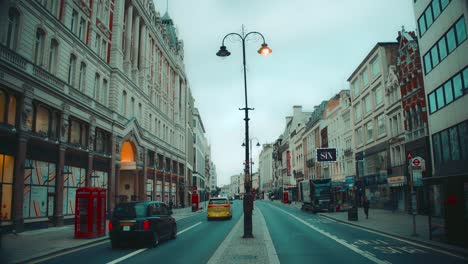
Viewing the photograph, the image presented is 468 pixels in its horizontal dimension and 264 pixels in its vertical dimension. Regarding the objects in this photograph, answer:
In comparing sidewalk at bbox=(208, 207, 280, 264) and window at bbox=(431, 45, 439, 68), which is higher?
window at bbox=(431, 45, 439, 68)

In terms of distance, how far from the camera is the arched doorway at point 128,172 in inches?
1559

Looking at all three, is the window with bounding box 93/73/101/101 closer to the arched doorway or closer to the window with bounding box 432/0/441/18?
the arched doorway

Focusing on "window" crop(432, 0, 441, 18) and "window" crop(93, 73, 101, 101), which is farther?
"window" crop(93, 73, 101, 101)

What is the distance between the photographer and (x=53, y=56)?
82.3 ft

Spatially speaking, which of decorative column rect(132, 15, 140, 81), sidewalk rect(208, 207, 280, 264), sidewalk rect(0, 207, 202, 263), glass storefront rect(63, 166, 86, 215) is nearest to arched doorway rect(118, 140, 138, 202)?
decorative column rect(132, 15, 140, 81)

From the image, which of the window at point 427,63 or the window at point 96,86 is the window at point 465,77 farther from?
the window at point 96,86

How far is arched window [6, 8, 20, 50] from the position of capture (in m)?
20.2

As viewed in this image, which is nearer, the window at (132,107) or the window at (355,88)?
the window at (132,107)

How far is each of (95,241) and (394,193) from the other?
31898mm

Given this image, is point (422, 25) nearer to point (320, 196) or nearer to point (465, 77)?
point (465, 77)

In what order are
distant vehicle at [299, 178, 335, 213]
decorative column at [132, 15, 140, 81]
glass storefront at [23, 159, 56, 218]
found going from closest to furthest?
glass storefront at [23, 159, 56, 218], distant vehicle at [299, 178, 335, 213], decorative column at [132, 15, 140, 81]

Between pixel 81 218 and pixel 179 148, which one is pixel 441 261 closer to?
pixel 81 218

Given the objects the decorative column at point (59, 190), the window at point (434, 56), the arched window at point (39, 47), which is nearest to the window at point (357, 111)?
the window at point (434, 56)

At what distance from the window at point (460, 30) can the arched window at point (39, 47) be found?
2516 cm
